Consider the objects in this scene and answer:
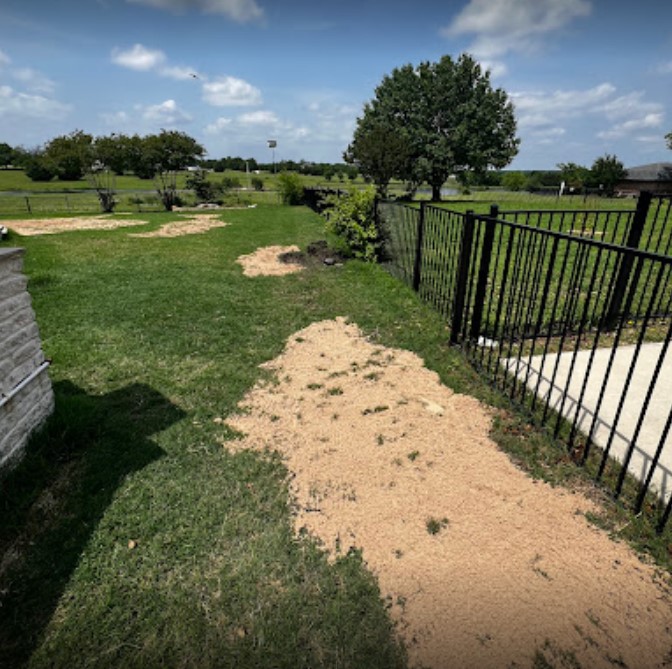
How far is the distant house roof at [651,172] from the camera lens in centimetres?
4999

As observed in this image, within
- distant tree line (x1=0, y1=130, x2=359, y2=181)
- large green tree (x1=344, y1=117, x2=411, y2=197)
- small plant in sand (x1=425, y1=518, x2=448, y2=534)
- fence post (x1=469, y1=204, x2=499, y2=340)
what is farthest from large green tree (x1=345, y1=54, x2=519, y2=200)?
small plant in sand (x1=425, y1=518, x2=448, y2=534)

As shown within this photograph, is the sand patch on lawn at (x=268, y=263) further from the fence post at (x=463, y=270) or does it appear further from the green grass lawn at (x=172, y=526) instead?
the fence post at (x=463, y=270)

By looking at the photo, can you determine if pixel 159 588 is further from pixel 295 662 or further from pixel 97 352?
pixel 97 352

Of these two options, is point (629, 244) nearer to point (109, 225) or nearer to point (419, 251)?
point (419, 251)

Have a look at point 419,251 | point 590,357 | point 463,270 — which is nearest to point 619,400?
point 590,357

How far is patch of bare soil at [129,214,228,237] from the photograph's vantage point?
1283cm

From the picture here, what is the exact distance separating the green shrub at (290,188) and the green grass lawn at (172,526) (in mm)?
21346

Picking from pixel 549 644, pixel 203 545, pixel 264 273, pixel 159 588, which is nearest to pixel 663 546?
pixel 549 644

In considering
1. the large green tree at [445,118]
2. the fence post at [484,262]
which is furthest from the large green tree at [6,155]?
the fence post at [484,262]

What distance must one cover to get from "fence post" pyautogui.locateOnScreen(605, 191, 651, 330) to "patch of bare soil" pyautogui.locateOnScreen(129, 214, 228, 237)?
11.8 m

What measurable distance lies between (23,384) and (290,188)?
23.9 m

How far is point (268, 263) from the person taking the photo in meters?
8.90

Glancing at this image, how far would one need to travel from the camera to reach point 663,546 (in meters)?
2.10

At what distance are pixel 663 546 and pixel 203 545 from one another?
95.8 inches
